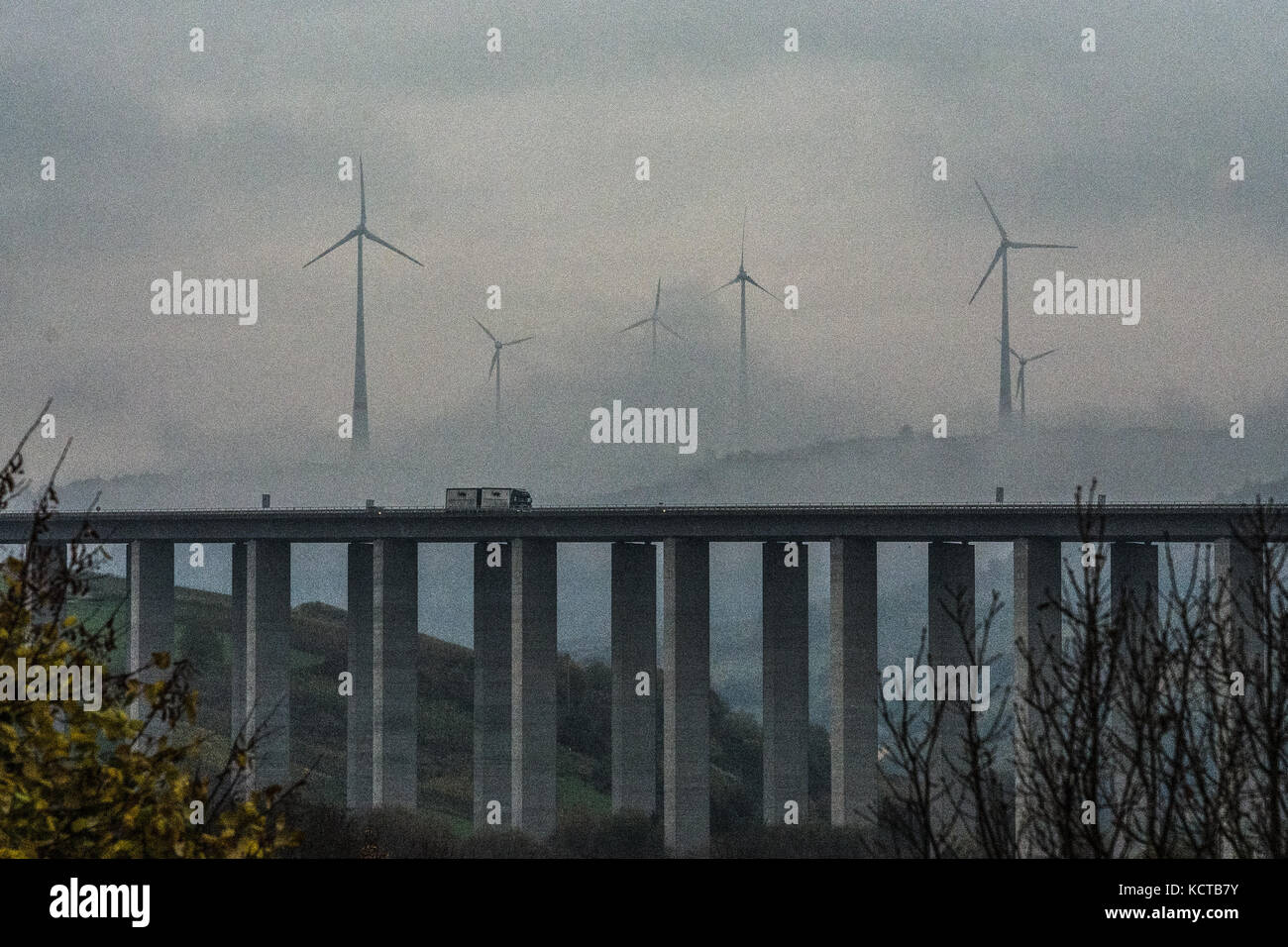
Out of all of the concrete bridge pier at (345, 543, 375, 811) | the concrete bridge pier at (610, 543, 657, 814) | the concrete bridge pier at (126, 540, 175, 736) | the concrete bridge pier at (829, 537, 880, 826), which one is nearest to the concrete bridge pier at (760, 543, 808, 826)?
the concrete bridge pier at (829, 537, 880, 826)

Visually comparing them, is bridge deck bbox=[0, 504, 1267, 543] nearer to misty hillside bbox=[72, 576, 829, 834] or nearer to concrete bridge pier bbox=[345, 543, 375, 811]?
concrete bridge pier bbox=[345, 543, 375, 811]

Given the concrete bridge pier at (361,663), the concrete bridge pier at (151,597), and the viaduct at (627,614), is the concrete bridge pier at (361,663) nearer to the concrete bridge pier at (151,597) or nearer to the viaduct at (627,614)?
the viaduct at (627,614)

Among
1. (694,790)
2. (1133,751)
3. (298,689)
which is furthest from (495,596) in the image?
(1133,751)

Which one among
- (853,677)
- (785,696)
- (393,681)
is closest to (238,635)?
(393,681)
